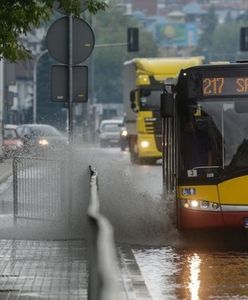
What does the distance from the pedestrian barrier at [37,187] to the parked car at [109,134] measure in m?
61.3

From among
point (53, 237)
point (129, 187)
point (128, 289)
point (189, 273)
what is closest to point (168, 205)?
point (129, 187)

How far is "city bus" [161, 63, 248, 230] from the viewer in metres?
16.0

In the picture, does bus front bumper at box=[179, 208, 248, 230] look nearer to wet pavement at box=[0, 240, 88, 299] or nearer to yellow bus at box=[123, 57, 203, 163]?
wet pavement at box=[0, 240, 88, 299]

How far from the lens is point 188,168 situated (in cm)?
1631

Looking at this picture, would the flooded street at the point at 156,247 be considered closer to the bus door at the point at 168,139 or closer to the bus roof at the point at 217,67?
the bus door at the point at 168,139

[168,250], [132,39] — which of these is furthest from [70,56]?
[132,39]

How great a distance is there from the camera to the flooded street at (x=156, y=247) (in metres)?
11.9

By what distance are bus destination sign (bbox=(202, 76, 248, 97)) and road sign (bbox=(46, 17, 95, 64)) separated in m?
1.61

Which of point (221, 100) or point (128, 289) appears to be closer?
point (128, 289)

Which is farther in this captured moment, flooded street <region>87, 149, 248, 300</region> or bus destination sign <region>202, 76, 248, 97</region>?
bus destination sign <region>202, 76, 248, 97</region>

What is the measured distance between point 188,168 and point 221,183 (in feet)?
1.71

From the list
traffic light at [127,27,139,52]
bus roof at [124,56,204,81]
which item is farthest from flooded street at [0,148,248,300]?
Answer: traffic light at [127,27,139,52]

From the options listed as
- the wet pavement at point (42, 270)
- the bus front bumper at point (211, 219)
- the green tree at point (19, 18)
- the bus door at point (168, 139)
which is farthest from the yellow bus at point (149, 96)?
the green tree at point (19, 18)

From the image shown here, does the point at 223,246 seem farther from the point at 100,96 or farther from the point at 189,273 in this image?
the point at 100,96
